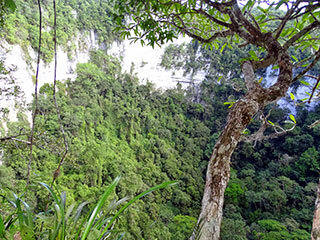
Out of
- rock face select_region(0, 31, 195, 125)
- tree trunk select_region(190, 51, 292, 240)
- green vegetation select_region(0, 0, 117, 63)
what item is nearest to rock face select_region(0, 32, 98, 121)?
rock face select_region(0, 31, 195, 125)

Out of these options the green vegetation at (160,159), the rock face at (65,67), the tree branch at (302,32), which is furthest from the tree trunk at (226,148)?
the green vegetation at (160,159)

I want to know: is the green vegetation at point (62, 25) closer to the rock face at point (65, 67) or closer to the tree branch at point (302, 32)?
the rock face at point (65, 67)

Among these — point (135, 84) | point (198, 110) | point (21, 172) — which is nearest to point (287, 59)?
point (21, 172)

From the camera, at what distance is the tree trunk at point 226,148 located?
414 millimetres

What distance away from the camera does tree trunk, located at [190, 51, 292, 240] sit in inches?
16.3

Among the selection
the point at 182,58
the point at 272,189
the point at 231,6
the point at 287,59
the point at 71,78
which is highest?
the point at 182,58

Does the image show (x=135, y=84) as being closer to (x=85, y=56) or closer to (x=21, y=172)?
(x=85, y=56)

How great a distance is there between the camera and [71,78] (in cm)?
1051

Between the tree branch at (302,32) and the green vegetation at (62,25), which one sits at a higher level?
the green vegetation at (62,25)

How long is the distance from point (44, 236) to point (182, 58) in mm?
17545

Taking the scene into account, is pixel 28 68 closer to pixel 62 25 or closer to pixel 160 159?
pixel 62 25

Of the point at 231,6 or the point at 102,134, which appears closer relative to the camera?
the point at 231,6

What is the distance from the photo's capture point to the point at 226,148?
1.58 ft

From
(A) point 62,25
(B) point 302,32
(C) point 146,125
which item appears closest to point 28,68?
(A) point 62,25
